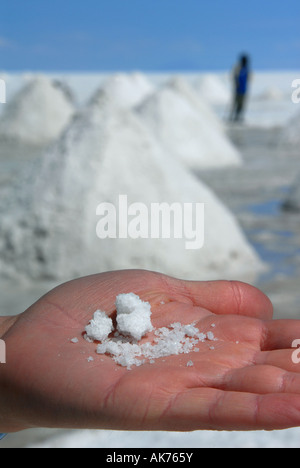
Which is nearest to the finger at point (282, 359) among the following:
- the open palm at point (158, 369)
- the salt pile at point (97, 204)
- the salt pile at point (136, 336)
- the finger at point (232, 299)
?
the open palm at point (158, 369)

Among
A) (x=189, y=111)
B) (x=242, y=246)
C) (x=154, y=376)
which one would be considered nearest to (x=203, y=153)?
(x=189, y=111)

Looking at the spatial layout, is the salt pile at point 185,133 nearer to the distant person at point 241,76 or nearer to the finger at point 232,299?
the distant person at point 241,76

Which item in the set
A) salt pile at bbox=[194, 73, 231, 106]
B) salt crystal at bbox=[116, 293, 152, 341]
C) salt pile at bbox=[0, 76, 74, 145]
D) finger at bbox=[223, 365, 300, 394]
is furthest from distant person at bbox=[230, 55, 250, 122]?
salt pile at bbox=[194, 73, 231, 106]

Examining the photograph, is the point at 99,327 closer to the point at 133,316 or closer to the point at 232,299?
the point at 133,316

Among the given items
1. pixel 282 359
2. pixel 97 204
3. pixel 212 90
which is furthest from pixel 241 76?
pixel 212 90

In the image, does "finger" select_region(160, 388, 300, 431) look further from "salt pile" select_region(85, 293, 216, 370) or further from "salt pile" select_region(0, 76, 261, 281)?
"salt pile" select_region(0, 76, 261, 281)

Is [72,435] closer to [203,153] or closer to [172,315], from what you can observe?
[172,315]
